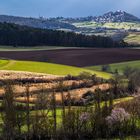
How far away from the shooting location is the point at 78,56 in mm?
128250

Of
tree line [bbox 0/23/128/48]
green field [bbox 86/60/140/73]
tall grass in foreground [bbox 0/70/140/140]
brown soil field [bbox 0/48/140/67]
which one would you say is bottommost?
tall grass in foreground [bbox 0/70/140/140]

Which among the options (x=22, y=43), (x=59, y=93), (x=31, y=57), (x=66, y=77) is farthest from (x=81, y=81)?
(x=22, y=43)

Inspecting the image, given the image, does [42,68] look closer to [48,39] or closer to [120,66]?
[120,66]

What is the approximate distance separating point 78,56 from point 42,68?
20079mm

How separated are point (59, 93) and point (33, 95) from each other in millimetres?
4354

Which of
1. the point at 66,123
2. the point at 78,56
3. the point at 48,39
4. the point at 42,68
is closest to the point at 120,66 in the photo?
the point at 78,56

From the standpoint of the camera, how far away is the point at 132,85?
88.6 m

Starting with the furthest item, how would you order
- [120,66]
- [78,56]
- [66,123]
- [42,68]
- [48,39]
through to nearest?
[48,39], [78,56], [120,66], [42,68], [66,123]

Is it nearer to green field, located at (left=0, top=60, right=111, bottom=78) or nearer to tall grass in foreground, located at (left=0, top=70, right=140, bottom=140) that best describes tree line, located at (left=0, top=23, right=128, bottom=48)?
green field, located at (left=0, top=60, right=111, bottom=78)

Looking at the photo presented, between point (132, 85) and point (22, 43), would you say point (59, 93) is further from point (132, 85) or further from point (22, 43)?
point (22, 43)

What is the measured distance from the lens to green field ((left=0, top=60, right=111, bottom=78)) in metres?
106

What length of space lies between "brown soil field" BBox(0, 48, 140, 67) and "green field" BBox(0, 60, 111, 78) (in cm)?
886

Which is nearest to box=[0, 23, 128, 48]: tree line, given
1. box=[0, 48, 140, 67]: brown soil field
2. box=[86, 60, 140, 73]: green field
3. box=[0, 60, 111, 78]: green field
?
box=[0, 48, 140, 67]: brown soil field

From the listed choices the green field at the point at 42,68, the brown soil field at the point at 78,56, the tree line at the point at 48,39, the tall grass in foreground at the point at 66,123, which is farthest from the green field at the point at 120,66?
the tall grass in foreground at the point at 66,123
